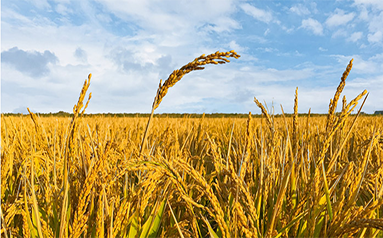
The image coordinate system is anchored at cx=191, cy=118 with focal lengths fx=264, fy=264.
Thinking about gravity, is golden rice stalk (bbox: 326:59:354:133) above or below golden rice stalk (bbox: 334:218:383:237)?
above

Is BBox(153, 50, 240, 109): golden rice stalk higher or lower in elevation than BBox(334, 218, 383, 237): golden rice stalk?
higher

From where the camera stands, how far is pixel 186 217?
123 cm

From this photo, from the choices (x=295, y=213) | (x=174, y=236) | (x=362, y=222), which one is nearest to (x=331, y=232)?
(x=295, y=213)

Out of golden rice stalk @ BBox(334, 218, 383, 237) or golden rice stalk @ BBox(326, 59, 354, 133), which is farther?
golden rice stalk @ BBox(326, 59, 354, 133)

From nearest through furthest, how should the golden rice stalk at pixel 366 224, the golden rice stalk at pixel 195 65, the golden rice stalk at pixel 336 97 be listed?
the golden rice stalk at pixel 366 224 → the golden rice stalk at pixel 195 65 → the golden rice stalk at pixel 336 97

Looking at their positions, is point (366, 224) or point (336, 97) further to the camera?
point (336, 97)

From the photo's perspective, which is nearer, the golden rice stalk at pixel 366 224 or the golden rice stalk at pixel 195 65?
the golden rice stalk at pixel 366 224

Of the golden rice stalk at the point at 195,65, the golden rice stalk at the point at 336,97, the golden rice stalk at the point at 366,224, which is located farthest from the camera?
the golden rice stalk at the point at 336,97

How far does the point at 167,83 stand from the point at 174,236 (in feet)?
2.11

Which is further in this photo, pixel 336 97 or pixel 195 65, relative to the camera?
pixel 336 97

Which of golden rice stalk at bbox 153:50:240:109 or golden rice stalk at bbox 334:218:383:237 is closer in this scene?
golden rice stalk at bbox 334:218:383:237

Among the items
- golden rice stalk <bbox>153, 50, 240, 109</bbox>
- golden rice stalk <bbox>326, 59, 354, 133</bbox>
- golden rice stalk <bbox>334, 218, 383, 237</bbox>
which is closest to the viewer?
golden rice stalk <bbox>334, 218, 383, 237</bbox>

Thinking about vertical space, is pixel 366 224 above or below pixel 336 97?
below

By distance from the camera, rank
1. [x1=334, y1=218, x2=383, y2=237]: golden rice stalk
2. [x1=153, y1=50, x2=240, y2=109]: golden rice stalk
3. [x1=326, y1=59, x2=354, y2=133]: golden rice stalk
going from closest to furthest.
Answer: [x1=334, y1=218, x2=383, y2=237]: golden rice stalk → [x1=153, y1=50, x2=240, y2=109]: golden rice stalk → [x1=326, y1=59, x2=354, y2=133]: golden rice stalk
